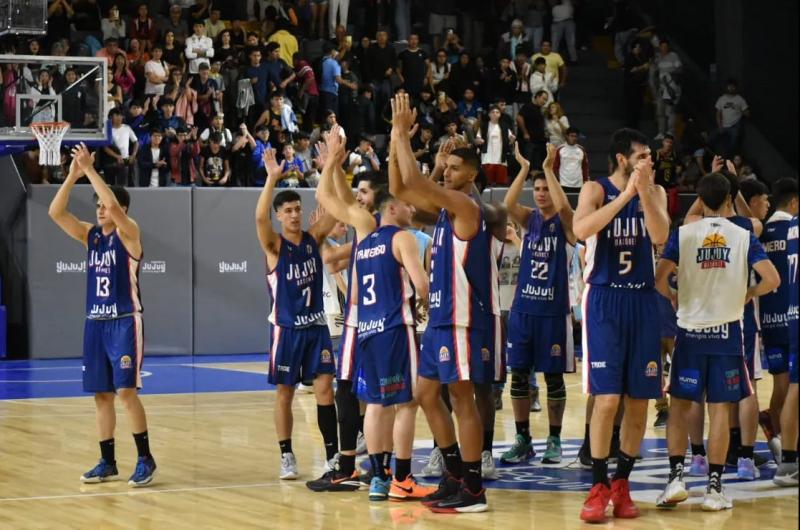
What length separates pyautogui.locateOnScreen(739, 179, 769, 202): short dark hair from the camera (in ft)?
31.4

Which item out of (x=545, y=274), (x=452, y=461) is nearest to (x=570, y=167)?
(x=545, y=274)

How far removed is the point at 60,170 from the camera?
19.6 meters

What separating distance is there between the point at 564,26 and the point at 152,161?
10.7 metres

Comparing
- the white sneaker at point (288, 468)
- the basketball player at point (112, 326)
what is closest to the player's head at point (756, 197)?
the white sneaker at point (288, 468)

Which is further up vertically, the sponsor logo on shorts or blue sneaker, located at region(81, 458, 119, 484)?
the sponsor logo on shorts

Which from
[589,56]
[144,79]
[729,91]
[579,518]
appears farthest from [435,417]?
[589,56]

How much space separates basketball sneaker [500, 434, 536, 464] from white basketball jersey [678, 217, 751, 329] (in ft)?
7.71

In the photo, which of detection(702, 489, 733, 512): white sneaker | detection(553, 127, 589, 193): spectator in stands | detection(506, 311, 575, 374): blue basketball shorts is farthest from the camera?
detection(553, 127, 589, 193): spectator in stands

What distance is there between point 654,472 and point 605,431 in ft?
6.83

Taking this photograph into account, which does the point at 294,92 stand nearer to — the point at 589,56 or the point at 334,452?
the point at 589,56

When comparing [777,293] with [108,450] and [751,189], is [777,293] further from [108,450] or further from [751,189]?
[108,450]

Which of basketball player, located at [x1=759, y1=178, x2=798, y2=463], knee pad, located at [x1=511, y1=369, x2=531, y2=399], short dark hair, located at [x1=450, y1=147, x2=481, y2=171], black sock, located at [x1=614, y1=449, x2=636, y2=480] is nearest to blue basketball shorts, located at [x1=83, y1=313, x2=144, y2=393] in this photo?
short dark hair, located at [x1=450, y1=147, x2=481, y2=171]

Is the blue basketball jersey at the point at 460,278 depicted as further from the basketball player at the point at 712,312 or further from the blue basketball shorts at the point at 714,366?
the blue basketball shorts at the point at 714,366

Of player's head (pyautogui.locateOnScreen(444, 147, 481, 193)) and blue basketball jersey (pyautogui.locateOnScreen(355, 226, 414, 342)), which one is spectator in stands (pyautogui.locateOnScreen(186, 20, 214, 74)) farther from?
player's head (pyautogui.locateOnScreen(444, 147, 481, 193))
